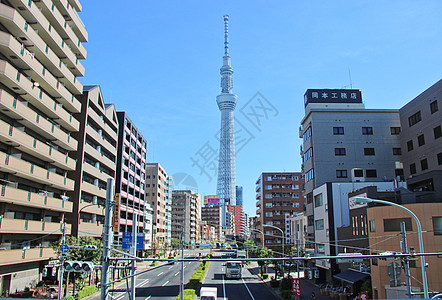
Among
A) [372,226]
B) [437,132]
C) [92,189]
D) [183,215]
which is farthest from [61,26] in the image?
[183,215]

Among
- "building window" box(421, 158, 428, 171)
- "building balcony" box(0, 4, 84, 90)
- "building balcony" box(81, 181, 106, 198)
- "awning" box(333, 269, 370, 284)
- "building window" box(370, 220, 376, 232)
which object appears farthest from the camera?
"building balcony" box(81, 181, 106, 198)

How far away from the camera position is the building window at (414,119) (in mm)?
46000

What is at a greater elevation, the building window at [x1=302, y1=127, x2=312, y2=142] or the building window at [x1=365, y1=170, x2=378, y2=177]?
the building window at [x1=302, y1=127, x2=312, y2=142]

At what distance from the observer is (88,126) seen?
52.2 m

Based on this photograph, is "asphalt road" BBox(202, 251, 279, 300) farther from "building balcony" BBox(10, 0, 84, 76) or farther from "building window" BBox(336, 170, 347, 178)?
"building balcony" BBox(10, 0, 84, 76)

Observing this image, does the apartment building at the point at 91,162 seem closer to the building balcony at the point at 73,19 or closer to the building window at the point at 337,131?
the building balcony at the point at 73,19

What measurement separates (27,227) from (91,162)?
21257mm

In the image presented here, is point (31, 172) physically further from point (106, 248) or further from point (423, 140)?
point (423, 140)

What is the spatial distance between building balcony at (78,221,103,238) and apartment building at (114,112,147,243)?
593 cm

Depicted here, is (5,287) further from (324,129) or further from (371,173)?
(371,173)

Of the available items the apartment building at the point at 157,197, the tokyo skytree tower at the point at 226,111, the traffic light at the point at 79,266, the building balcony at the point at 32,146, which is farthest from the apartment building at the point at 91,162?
the tokyo skytree tower at the point at 226,111

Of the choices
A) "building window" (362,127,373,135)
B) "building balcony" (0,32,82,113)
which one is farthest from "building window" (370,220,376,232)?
"building balcony" (0,32,82,113)

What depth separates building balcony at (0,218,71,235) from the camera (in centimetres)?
3228

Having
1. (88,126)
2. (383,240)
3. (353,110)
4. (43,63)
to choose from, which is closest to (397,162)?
(353,110)
